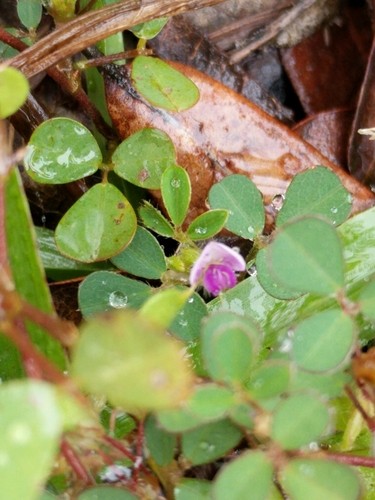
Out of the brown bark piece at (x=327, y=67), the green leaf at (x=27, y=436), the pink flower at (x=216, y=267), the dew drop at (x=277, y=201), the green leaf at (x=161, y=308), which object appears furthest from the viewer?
the brown bark piece at (x=327, y=67)

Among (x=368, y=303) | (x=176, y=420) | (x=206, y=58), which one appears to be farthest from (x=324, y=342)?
(x=206, y=58)

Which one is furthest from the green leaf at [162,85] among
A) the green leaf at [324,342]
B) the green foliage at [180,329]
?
the green leaf at [324,342]

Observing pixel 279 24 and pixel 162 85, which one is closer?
pixel 162 85

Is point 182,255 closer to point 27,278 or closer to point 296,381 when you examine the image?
point 27,278

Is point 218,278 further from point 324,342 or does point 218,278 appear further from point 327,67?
point 327,67

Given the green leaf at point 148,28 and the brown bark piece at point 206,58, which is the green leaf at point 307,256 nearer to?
the green leaf at point 148,28

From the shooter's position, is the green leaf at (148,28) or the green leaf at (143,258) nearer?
the green leaf at (143,258)

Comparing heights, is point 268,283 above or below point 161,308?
below
